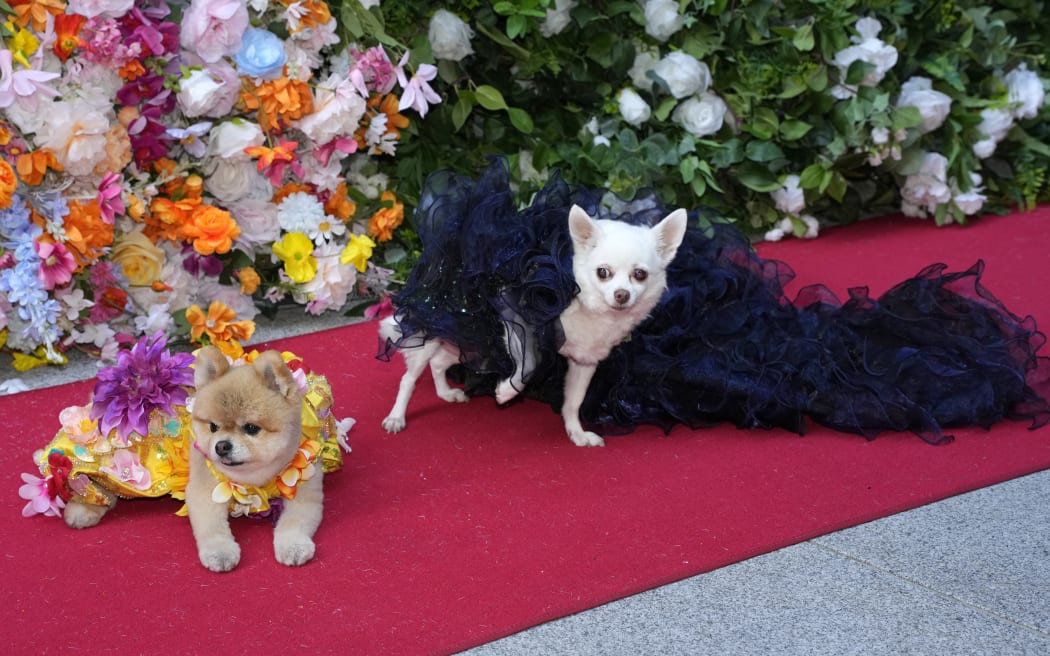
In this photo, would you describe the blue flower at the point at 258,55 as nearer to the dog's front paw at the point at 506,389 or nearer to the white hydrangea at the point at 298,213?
the white hydrangea at the point at 298,213

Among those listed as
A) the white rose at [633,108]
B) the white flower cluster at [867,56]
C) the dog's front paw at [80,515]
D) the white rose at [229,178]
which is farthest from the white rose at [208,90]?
the white flower cluster at [867,56]

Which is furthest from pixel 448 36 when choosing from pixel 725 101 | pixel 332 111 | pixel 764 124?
pixel 764 124

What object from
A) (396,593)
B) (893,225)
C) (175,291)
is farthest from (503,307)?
(893,225)

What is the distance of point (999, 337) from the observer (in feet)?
8.04

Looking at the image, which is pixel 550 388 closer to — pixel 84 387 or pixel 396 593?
pixel 396 593

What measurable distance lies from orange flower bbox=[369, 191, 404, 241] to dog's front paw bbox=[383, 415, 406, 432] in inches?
36.1

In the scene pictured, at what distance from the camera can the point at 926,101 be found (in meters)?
3.72

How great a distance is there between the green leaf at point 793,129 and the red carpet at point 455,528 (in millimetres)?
1542

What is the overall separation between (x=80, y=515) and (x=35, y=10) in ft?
3.94

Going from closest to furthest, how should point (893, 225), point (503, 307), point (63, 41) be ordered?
1. point (503, 307)
2. point (63, 41)
3. point (893, 225)

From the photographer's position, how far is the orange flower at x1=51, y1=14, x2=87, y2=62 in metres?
2.47

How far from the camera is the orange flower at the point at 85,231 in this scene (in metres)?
2.53

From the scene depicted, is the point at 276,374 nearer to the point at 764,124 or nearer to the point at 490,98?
the point at 490,98

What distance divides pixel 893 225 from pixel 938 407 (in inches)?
68.4
